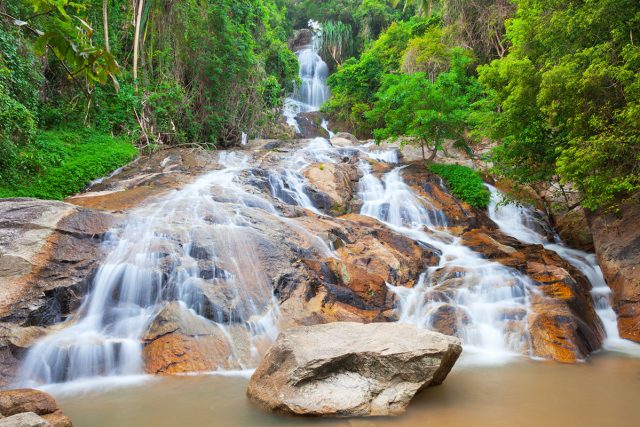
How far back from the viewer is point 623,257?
837 cm

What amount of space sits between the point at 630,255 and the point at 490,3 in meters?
15.5

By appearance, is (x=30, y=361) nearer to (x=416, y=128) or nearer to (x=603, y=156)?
(x=603, y=156)

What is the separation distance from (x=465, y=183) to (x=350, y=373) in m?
11.1

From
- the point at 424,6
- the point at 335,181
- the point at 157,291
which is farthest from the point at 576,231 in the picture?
the point at 157,291

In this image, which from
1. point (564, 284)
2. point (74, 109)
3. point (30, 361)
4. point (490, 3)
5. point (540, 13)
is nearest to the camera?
point (30, 361)

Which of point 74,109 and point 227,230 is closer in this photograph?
point 227,230

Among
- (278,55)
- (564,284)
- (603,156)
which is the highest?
(278,55)

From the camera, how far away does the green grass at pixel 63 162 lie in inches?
388

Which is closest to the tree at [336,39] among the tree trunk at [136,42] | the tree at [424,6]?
the tree at [424,6]

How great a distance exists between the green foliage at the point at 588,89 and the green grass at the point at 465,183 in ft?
14.9

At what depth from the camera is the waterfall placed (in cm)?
2749

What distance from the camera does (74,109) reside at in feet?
45.3

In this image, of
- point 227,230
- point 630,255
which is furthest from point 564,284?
point 227,230

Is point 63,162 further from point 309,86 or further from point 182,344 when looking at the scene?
point 309,86
